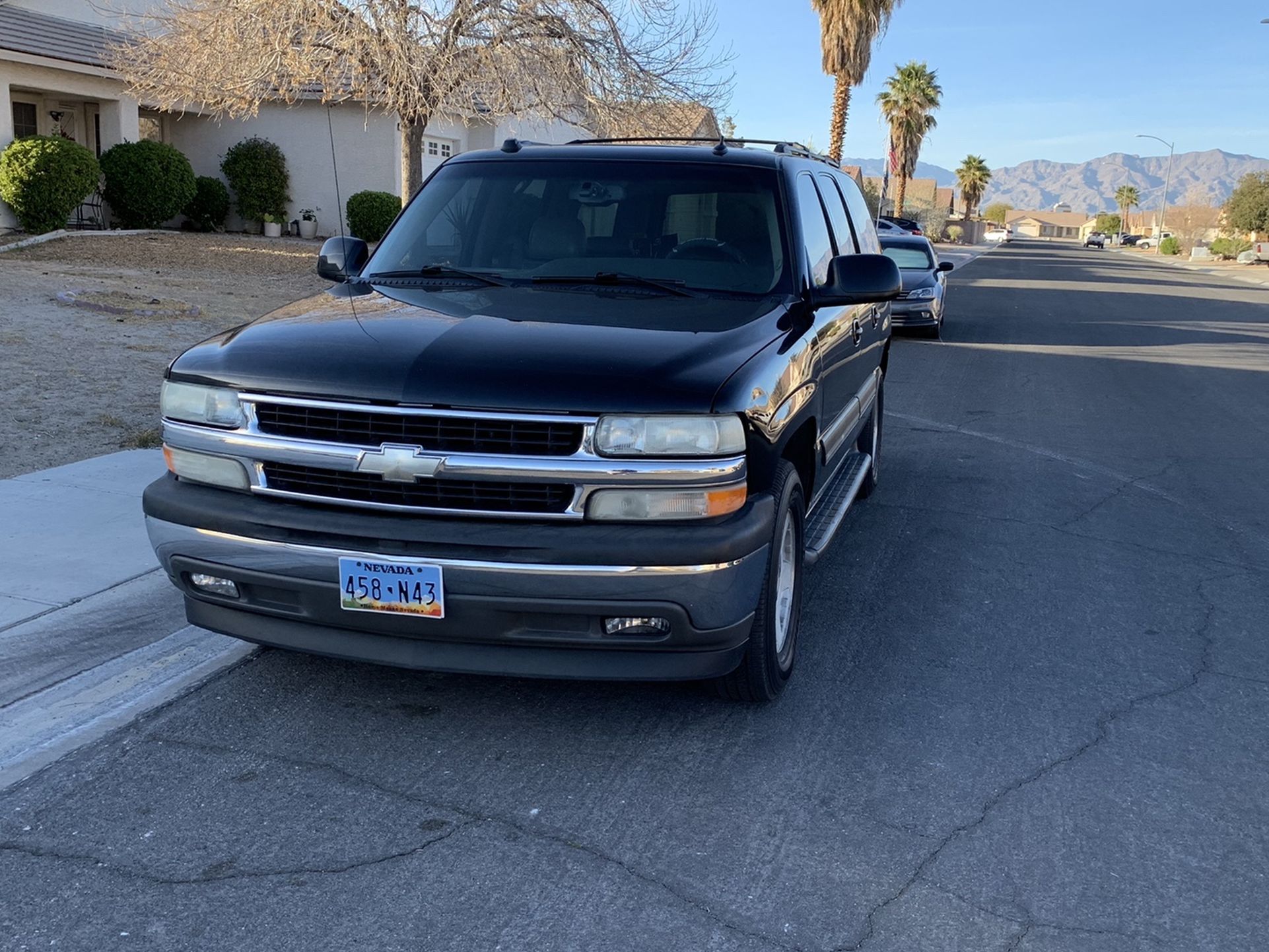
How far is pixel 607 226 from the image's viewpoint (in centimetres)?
516

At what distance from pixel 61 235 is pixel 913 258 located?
14401 mm

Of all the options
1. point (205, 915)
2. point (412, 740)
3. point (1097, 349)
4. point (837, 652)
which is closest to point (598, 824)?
point (412, 740)

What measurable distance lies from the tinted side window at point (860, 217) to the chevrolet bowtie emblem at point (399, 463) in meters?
3.64

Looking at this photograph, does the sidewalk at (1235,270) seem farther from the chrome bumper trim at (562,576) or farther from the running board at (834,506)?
the chrome bumper trim at (562,576)

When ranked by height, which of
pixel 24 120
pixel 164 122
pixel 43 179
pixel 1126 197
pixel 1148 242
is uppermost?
pixel 1126 197

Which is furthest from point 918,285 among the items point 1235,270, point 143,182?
point 1235,270

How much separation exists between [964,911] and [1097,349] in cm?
1532

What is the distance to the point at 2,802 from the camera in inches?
142

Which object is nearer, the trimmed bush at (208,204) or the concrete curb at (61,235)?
the concrete curb at (61,235)

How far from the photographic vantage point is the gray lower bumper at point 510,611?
362 centimetres

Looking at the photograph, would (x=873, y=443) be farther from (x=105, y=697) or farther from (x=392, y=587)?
(x=105, y=697)

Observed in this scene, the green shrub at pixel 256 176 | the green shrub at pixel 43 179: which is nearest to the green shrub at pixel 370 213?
the green shrub at pixel 256 176

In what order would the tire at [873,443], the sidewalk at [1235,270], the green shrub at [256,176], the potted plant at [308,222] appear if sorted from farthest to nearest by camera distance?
the sidewalk at [1235,270] → the potted plant at [308,222] → the green shrub at [256,176] → the tire at [873,443]

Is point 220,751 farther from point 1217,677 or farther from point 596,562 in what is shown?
point 1217,677
